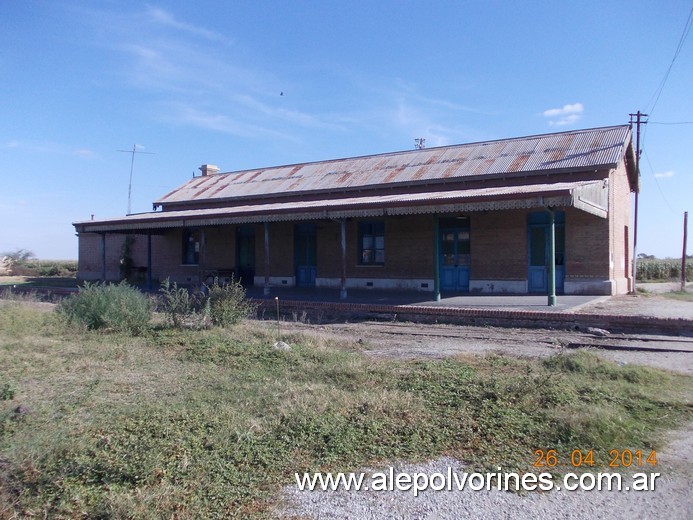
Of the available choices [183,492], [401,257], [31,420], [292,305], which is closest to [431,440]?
[183,492]

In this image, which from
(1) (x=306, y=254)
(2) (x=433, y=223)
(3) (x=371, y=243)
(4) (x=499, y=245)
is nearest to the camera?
(2) (x=433, y=223)

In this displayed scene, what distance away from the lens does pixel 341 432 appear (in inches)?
194

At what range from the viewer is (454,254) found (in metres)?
19.6

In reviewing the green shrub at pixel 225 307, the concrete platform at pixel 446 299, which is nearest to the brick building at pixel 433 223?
the concrete platform at pixel 446 299

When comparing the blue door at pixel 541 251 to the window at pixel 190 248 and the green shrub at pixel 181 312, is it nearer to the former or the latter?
the green shrub at pixel 181 312

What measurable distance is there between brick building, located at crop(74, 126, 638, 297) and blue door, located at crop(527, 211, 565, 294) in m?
0.03

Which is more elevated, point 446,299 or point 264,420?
point 446,299

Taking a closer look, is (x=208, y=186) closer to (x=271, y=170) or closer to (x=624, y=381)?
(x=271, y=170)

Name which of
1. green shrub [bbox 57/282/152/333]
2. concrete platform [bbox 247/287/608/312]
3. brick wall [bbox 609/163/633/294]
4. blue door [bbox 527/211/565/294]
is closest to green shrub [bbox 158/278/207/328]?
green shrub [bbox 57/282/152/333]

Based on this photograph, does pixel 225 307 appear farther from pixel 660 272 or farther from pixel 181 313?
pixel 660 272

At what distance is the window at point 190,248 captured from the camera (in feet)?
86.5

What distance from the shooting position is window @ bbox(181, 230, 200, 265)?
26.4 metres
